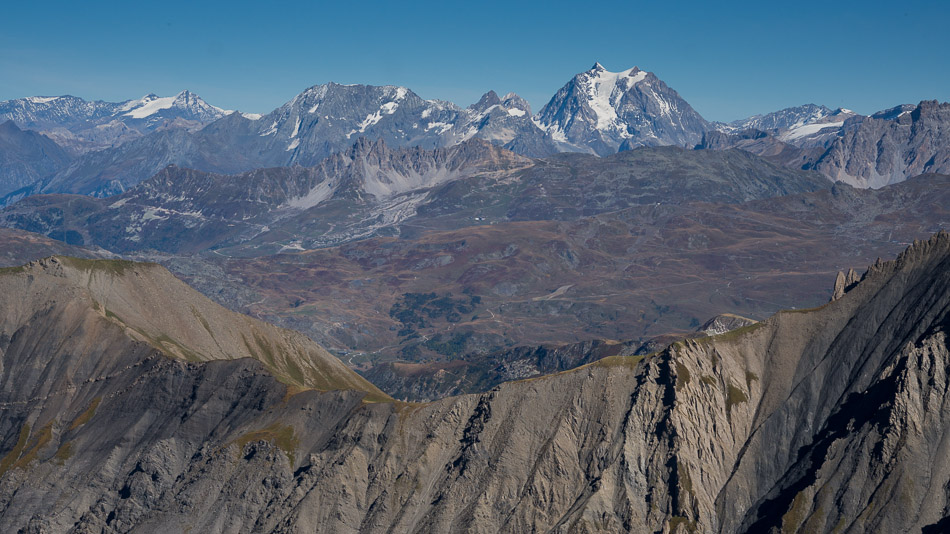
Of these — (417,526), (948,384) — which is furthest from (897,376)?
(417,526)

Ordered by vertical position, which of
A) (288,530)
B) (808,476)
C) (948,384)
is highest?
(948,384)

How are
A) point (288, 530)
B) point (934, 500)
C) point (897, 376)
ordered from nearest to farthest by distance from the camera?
point (934, 500) < point (897, 376) < point (288, 530)

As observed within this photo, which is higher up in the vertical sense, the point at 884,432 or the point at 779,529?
the point at 884,432

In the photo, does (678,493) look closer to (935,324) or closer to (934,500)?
(934,500)

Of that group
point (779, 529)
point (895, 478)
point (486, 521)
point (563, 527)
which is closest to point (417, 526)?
point (486, 521)

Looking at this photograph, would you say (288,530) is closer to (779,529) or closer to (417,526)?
(417,526)

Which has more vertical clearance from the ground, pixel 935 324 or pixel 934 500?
pixel 935 324

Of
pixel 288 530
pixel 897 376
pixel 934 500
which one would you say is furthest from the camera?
pixel 288 530

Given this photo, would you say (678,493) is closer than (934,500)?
No

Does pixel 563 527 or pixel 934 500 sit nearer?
pixel 934 500
